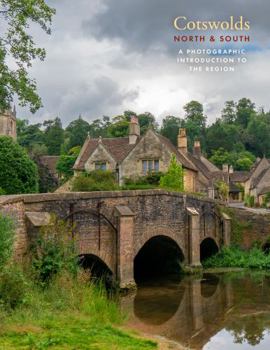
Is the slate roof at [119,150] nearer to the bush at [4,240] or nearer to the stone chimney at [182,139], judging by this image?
the stone chimney at [182,139]

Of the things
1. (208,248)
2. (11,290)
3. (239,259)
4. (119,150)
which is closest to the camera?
(11,290)

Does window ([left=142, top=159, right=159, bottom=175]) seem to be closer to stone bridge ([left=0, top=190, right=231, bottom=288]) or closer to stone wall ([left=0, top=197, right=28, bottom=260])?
stone bridge ([left=0, top=190, right=231, bottom=288])

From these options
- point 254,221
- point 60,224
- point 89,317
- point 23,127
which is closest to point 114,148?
point 254,221

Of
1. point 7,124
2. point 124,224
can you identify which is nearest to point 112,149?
point 124,224

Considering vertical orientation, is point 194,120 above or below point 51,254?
above

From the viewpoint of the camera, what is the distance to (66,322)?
35.4ft

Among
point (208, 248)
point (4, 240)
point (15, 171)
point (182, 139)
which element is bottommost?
point (208, 248)

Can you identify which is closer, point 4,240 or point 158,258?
point 4,240

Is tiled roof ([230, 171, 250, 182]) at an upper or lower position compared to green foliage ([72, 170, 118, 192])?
upper

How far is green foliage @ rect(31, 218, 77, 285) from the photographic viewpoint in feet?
47.3

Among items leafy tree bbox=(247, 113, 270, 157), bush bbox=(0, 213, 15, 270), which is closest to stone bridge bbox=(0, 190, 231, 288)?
bush bbox=(0, 213, 15, 270)

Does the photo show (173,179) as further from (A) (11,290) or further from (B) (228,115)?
(B) (228,115)

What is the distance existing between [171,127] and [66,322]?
313 ft

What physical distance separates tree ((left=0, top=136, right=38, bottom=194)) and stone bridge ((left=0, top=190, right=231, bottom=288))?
733 centimetres
